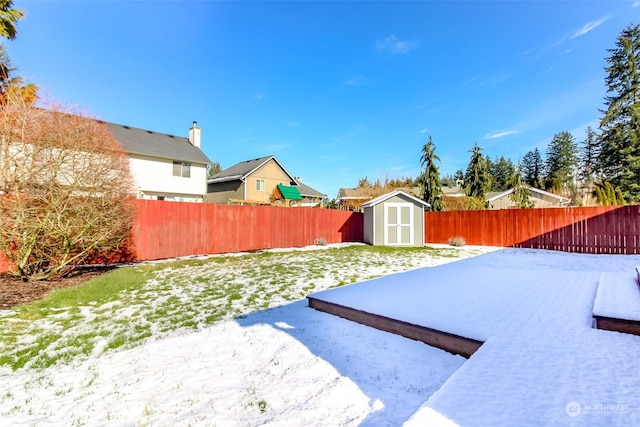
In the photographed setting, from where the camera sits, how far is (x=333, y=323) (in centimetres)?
378

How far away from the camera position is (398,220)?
48.9 feet

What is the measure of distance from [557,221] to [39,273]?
59.4ft

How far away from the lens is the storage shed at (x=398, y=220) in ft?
48.7

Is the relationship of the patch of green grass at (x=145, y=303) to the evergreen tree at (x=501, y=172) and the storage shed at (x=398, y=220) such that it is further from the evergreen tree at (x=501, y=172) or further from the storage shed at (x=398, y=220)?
the evergreen tree at (x=501, y=172)

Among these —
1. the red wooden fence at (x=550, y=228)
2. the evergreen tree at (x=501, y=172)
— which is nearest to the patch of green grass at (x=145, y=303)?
the red wooden fence at (x=550, y=228)

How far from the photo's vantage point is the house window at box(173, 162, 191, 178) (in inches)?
749

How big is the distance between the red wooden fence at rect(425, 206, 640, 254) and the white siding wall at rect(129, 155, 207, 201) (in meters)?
15.6

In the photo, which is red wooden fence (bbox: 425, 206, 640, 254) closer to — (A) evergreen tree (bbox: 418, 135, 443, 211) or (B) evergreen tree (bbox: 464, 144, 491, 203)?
(A) evergreen tree (bbox: 418, 135, 443, 211)

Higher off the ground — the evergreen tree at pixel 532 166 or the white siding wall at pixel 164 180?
the evergreen tree at pixel 532 166

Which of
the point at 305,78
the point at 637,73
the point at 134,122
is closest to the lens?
the point at 305,78

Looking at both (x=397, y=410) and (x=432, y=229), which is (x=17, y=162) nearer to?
(x=397, y=410)

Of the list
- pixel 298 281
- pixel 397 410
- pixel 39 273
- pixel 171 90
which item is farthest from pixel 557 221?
pixel 171 90

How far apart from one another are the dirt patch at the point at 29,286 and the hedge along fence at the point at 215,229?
1.59m

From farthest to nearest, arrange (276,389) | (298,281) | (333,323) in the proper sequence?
(298,281)
(333,323)
(276,389)
